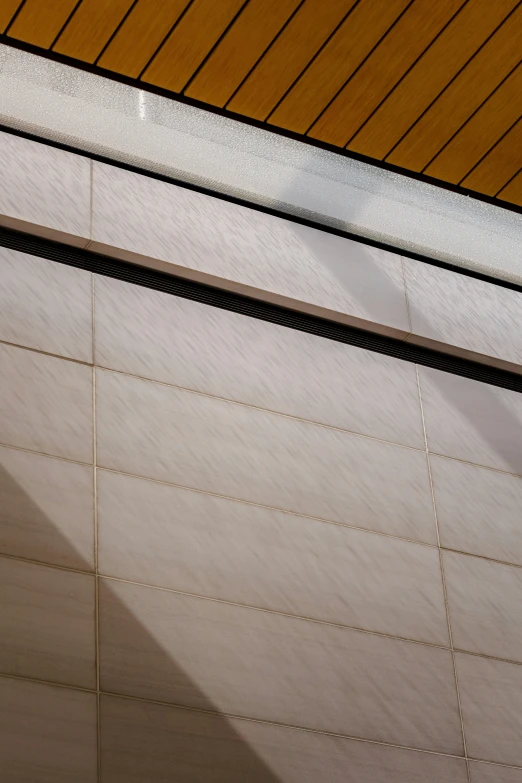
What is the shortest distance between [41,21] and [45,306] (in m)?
1.24

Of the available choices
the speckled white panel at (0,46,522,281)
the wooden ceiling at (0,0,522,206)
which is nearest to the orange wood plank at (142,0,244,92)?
the wooden ceiling at (0,0,522,206)

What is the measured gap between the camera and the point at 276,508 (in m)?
5.03

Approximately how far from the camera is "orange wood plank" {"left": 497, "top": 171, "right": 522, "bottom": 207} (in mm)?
5352

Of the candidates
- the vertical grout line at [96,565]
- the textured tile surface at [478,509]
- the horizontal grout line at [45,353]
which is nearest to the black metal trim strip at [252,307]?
the vertical grout line at [96,565]

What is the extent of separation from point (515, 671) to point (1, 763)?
7.96 ft

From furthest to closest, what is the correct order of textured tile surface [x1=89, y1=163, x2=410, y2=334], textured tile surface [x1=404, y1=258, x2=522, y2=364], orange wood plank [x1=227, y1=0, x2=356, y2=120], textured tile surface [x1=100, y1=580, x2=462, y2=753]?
textured tile surface [x1=404, y1=258, x2=522, y2=364], textured tile surface [x1=89, y1=163, x2=410, y2=334], orange wood plank [x1=227, y1=0, x2=356, y2=120], textured tile surface [x1=100, y1=580, x2=462, y2=753]

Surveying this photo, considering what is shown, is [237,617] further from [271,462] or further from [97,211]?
[97,211]

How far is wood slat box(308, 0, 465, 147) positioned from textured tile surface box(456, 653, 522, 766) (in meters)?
2.48

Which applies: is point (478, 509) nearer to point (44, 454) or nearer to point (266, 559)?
point (266, 559)

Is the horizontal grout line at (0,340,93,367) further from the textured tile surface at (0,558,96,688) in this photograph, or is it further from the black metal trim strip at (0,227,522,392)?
the textured tile surface at (0,558,96,688)

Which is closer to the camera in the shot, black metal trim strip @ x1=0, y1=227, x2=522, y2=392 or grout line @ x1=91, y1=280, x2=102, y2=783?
grout line @ x1=91, y1=280, x2=102, y2=783

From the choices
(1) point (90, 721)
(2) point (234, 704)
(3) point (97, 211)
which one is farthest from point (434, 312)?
(1) point (90, 721)

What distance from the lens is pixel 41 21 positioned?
4.53m

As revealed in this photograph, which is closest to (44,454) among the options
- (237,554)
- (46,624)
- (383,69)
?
(46,624)
